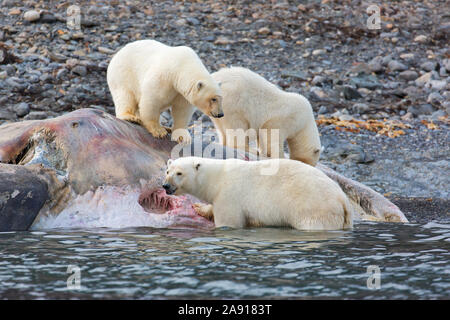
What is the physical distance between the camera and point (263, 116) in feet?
33.4

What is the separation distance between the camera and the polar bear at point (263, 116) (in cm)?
995

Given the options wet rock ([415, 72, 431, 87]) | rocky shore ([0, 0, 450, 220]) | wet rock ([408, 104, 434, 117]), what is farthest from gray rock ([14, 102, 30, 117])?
wet rock ([415, 72, 431, 87])

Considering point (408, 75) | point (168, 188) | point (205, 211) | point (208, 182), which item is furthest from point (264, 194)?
point (408, 75)

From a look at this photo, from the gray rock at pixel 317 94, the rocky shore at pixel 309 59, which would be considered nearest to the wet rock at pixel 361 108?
the rocky shore at pixel 309 59

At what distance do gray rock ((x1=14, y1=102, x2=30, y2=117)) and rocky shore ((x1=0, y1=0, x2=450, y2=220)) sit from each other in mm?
21

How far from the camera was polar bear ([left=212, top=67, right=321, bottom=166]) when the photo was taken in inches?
392

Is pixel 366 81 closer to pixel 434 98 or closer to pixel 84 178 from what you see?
pixel 434 98

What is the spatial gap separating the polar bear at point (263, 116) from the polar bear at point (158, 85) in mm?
1297

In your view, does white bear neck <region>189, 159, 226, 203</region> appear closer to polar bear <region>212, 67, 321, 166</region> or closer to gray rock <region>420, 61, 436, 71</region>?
polar bear <region>212, 67, 321, 166</region>

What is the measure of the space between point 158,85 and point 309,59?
10.3 metres

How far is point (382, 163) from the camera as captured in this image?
1283 centimetres
